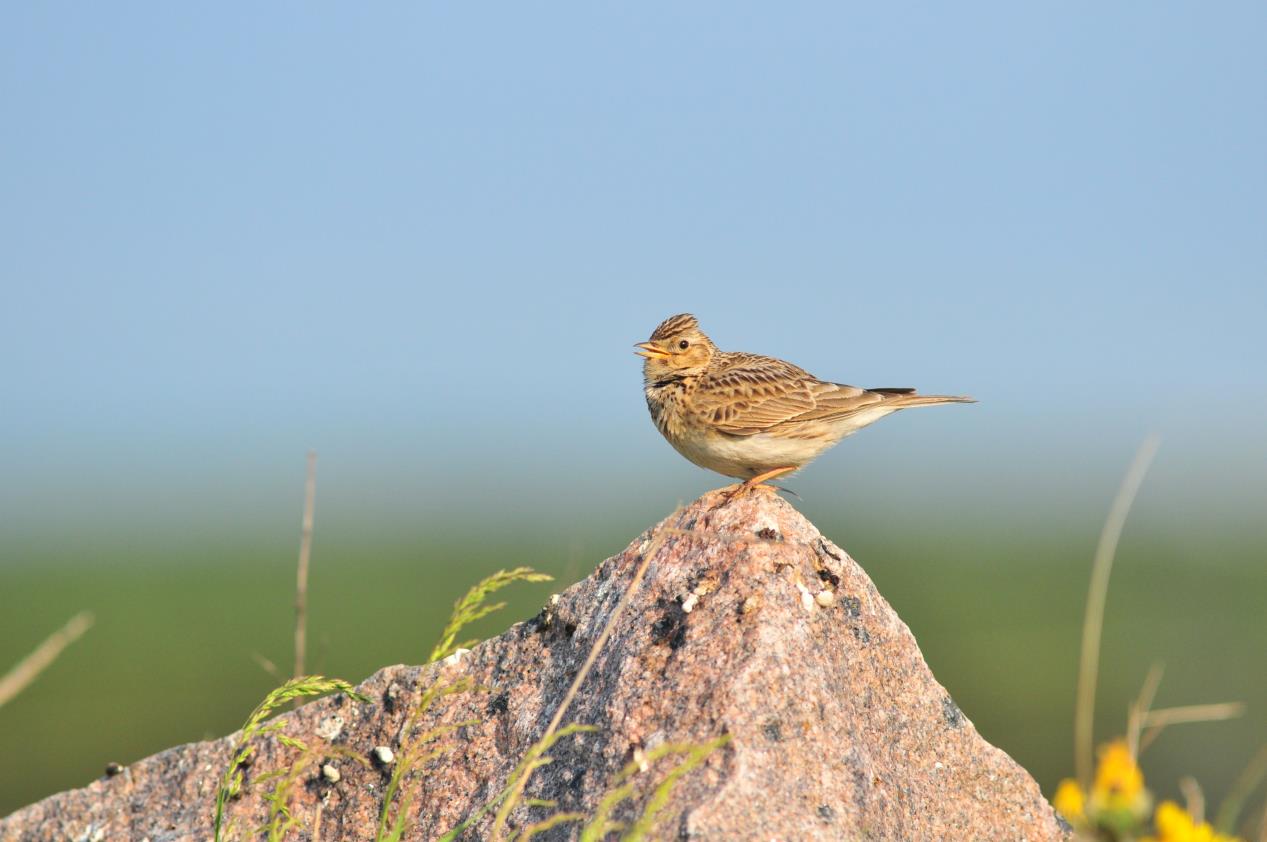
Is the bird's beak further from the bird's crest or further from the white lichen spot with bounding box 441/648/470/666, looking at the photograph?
the white lichen spot with bounding box 441/648/470/666

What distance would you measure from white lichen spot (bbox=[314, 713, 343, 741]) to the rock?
0.04 ft

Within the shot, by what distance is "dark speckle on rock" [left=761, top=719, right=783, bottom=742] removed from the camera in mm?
5445

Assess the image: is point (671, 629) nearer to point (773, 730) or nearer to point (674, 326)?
point (773, 730)

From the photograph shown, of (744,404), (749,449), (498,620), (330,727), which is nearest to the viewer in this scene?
(330,727)

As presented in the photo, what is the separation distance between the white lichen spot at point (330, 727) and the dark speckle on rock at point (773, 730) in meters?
2.46

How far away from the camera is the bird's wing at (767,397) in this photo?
9883 millimetres

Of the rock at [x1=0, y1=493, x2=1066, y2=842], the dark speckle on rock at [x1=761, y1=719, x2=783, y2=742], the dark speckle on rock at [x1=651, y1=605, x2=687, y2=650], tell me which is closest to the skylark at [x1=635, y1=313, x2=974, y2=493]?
the rock at [x1=0, y1=493, x2=1066, y2=842]

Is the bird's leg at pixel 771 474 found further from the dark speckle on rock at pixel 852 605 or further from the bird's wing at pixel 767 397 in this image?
the dark speckle on rock at pixel 852 605

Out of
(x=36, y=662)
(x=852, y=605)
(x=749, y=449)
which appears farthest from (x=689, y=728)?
(x=749, y=449)

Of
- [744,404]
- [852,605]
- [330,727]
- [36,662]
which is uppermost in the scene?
[744,404]

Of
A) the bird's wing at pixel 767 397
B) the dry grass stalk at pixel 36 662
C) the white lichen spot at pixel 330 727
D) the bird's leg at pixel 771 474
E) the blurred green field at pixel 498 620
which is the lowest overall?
the blurred green field at pixel 498 620

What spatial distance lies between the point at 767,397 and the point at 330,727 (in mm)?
4456

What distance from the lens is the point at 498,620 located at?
40.8 meters

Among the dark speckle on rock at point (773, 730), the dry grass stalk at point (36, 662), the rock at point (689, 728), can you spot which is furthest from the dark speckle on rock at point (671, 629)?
the dry grass stalk at point (36, 662)
